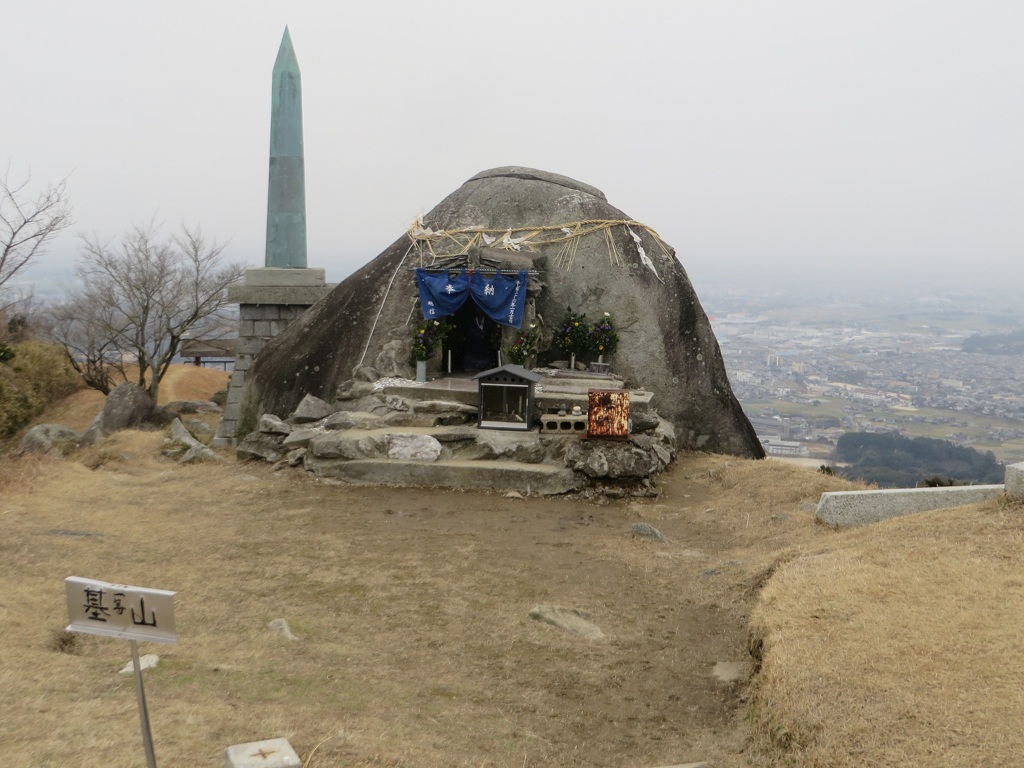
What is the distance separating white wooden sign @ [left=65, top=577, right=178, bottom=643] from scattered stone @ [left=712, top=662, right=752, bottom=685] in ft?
13.9

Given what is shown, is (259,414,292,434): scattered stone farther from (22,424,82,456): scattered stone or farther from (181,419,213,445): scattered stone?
(181,419,213,445): scattered stone

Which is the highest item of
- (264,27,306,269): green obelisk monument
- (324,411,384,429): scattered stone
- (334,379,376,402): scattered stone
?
(264,27,306,269): green obelisk monument

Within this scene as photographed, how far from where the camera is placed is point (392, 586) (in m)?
8.78

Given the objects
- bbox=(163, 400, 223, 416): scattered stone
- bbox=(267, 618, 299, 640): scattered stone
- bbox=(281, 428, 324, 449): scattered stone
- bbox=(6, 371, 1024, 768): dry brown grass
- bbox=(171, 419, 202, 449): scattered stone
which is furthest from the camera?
bbox=(163, 400, 223, 416): scattered stone

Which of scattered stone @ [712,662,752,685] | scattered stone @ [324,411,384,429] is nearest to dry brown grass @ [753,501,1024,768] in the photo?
scattered stone @ [712,662,752,685]

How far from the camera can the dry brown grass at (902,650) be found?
4859 mm

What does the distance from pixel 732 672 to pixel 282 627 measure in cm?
364

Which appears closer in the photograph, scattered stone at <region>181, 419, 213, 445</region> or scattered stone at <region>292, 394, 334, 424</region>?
scattered stone at <region>292, 394, 334, 424</region>

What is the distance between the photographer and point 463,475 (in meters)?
12.6

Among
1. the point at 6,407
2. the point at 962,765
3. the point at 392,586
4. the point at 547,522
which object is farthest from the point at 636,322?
the point at 6,407

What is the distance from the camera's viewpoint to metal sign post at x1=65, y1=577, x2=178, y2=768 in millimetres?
4344

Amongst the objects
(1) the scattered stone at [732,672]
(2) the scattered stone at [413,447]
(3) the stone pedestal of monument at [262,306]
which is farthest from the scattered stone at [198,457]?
(1) the scattered stone at [732,672]

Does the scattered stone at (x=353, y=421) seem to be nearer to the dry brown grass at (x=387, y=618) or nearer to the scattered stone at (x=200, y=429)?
the dry brown grass at (x=387, y=618)

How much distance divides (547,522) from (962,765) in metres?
6.95
